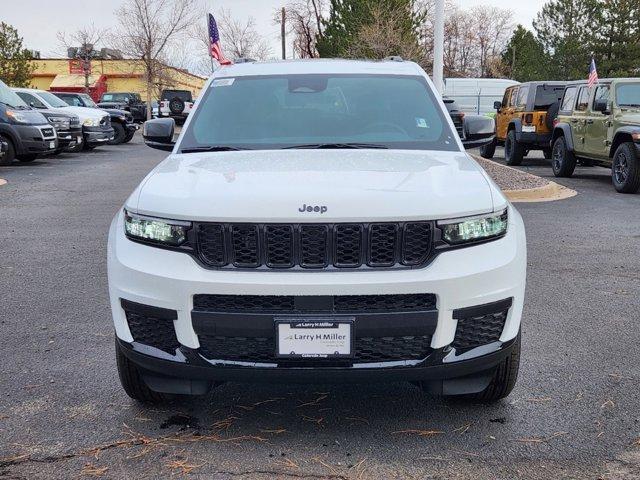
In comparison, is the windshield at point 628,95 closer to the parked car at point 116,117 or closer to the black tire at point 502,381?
the black tire at point 502,381

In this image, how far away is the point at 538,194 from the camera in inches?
445

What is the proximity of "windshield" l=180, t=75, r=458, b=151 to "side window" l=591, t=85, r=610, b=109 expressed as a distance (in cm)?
907

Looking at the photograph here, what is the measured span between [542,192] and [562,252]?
434cm

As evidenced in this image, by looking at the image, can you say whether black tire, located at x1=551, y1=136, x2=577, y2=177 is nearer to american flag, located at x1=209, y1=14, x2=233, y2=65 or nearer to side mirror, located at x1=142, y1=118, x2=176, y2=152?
american flag, located at x1=209, y1=14, x2=233, y2=65

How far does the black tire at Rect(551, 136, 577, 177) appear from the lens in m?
14.1

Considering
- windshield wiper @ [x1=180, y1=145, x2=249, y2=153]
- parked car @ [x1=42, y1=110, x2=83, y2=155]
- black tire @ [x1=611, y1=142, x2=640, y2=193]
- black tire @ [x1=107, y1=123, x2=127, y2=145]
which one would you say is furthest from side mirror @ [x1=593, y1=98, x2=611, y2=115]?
black tire @ [x1=107, y1=123, x2=127, y2=145]

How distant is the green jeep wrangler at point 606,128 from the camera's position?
1143 centimetres

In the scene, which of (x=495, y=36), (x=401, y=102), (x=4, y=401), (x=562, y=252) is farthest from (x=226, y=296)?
(x=495, y=36)

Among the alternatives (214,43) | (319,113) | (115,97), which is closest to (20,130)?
(214,43)

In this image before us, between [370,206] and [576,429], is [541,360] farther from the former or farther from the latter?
[370,206]

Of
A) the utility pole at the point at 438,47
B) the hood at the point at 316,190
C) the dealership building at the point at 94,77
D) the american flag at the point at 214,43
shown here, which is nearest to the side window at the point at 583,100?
the utility pole at the point at 438,47

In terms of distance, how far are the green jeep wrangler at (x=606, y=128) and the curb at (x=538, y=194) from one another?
38.8 inches

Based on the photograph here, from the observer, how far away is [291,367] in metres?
2.86

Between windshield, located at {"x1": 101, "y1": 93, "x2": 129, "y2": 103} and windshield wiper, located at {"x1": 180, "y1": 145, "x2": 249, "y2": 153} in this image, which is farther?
windshield, located at {"x1": 101, "y1": 93, "x2": 129, "y2": 103}
